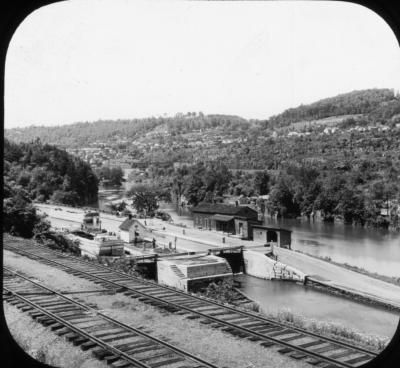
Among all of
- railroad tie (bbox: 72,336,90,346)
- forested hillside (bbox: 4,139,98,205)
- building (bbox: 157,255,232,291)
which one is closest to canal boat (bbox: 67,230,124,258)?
building (bbox: 157,255,232,291)

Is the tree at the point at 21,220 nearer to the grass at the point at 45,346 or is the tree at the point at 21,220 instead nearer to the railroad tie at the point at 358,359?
the grass at the point at 45,346

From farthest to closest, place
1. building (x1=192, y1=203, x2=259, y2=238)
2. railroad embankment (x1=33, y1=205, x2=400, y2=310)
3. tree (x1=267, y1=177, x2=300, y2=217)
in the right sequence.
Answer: tree (x1=267, y1=177, x2=300, y2=217)
building (x1=192, y1=203, x2=259, y2=238)
railroad embankment (x1=33, y1=205, x2=400, y2=310)

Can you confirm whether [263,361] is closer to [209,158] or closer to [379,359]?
[379,359]

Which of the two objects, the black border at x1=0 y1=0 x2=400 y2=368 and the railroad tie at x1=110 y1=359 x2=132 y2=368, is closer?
the black border at x1=0 y1=0 x2=400 y2=368

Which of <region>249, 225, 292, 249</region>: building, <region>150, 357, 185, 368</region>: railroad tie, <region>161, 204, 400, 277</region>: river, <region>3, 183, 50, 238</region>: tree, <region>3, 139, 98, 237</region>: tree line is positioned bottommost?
<region>161, 204, 400, 277</region>: river

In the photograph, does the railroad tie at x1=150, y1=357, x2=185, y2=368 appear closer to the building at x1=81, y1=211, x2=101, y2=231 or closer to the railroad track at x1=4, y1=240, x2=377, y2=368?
the railroad track at x1=4, y1=240, x2=377, y2=368

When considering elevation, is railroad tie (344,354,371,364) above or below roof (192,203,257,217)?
below

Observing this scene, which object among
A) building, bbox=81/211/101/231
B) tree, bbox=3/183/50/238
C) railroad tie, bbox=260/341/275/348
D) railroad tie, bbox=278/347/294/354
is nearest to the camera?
railroad tie, bbox=278/347/294/354
